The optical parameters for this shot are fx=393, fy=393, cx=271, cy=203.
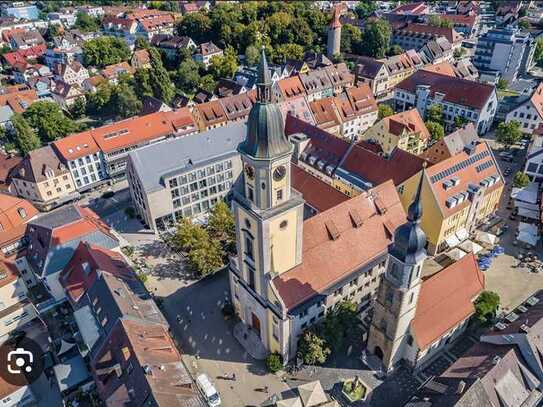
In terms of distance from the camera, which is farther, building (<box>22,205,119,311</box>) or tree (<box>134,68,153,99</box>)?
tree (<box>134,68,153,99</box>)

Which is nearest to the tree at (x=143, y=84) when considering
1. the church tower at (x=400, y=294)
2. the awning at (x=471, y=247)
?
the awning at (x=471, y=247)

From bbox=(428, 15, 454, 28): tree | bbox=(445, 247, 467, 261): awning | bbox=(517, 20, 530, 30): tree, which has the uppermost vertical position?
bbox=(428, 15, 454, 28): tree

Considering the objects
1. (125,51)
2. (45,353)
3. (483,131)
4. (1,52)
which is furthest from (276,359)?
(1,52)

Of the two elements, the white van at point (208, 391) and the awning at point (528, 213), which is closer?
the white van at point (208, 391)

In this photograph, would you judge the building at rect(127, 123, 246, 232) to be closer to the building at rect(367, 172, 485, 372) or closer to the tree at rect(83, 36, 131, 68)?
the building at rect(367, 172, 485, 372)

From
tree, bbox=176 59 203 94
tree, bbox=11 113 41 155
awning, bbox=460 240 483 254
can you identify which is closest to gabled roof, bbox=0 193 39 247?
tree, bbox=11 113 41 155

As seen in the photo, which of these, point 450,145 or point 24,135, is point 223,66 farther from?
point 450,145

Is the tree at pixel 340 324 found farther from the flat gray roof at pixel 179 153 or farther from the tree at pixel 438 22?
the tree at pixel 438 22

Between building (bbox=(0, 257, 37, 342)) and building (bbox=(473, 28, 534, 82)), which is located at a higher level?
building (bbox=(473, 28, 534, 82))
